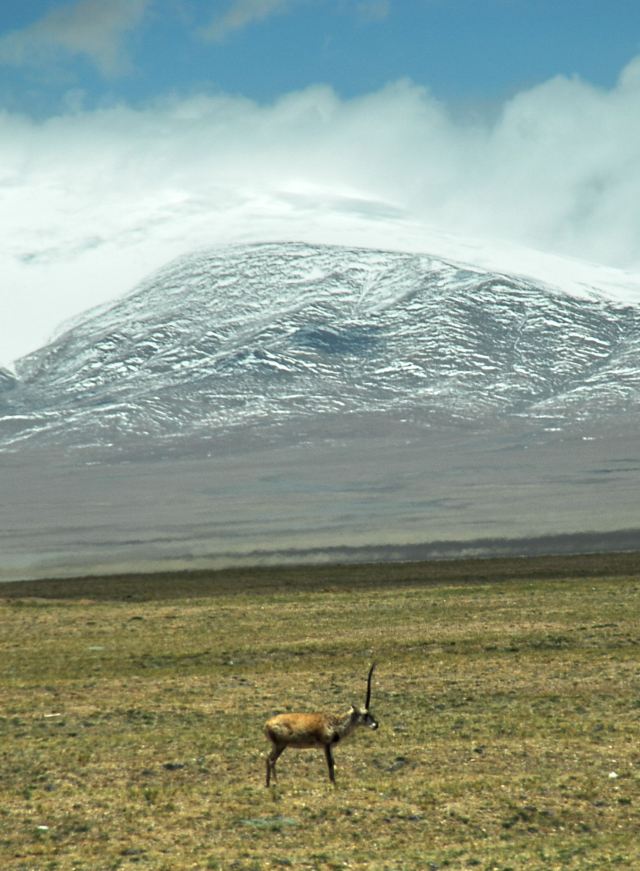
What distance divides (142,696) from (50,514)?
195 feet

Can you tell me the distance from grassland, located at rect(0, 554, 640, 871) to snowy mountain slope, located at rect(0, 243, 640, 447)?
114 metres

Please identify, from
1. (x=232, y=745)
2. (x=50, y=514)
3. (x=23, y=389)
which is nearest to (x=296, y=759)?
(x=232, y=745)

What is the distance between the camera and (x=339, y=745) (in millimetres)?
15242

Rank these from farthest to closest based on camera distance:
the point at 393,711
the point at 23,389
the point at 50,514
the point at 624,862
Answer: the point at 23,389
the point at 50,514
the point at 393,711
the point at 624,862

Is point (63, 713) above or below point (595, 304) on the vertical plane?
below

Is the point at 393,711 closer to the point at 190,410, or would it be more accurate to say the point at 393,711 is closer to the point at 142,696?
the point at 142,696

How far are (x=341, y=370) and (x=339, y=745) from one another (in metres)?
159

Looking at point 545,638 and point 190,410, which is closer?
point 545,638

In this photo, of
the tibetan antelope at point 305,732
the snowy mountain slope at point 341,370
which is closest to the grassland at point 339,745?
the tibetan antelope at point 305,732

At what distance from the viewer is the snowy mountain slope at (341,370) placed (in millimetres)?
150000

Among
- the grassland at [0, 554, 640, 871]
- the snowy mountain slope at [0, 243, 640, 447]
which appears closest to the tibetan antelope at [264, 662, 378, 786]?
the grassland at [0, 554, 640, 871]

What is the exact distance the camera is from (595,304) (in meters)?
197

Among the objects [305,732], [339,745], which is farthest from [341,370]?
[305,732]

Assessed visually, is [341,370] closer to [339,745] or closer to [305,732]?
[339,745]
